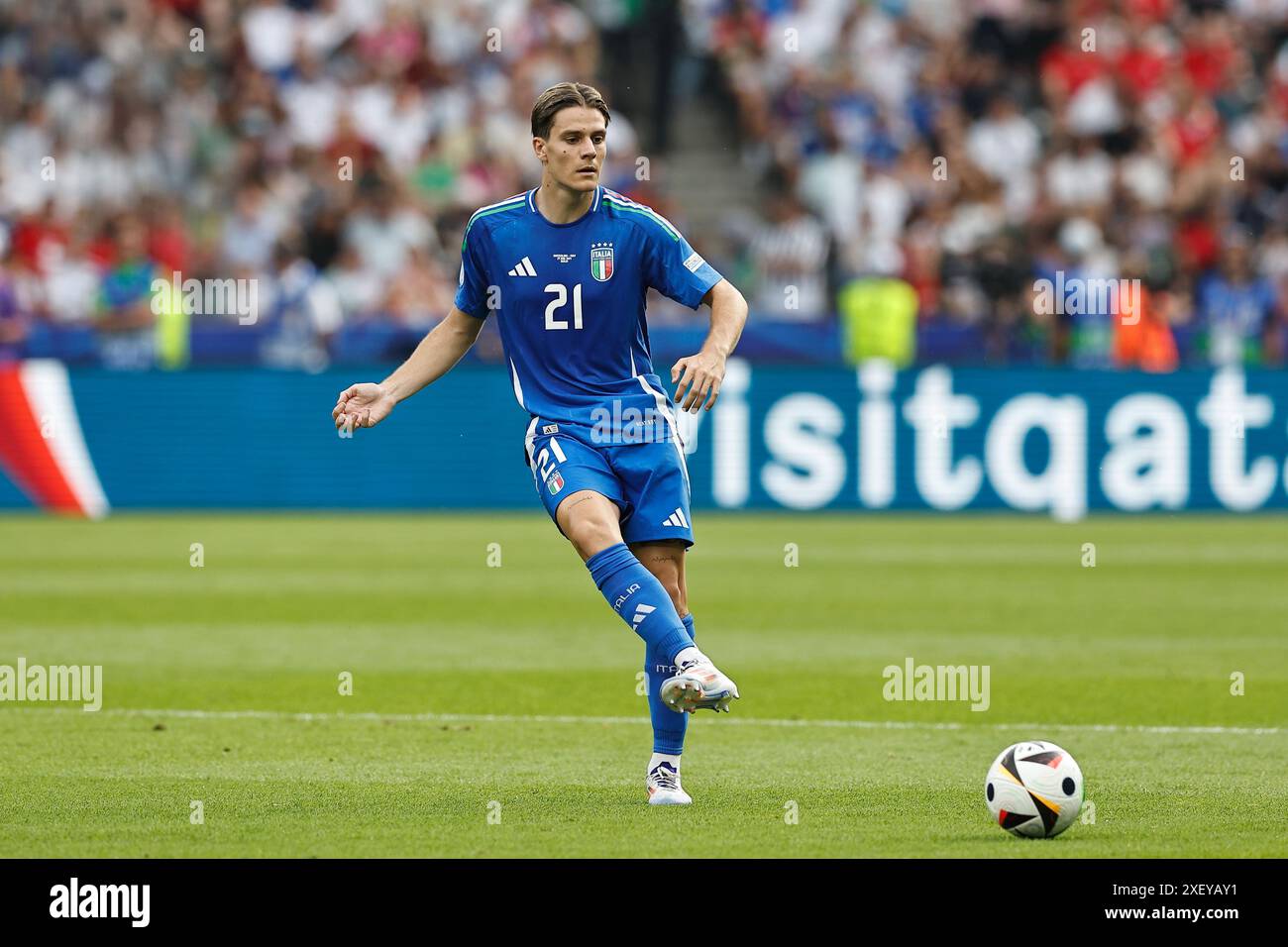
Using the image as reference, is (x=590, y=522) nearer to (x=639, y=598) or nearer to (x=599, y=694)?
(x=639, y=598)

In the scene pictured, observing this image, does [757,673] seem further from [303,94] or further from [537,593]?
[303,94]

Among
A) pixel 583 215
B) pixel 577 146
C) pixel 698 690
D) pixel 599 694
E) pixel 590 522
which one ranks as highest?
pixel 577 146

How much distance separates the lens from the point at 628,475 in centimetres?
787

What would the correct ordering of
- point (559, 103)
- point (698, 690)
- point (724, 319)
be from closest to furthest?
point (698, 690), point (559, 103), point (724, 319)

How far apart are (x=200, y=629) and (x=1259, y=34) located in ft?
59.0

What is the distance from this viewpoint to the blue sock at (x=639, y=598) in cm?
743

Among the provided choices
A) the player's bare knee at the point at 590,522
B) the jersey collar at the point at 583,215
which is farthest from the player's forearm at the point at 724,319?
the player's bare knee at the point at 590,522

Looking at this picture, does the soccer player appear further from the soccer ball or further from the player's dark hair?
the soccer ball

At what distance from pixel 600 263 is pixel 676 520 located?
3.14 ft

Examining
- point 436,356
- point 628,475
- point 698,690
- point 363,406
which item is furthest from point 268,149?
point 698,690

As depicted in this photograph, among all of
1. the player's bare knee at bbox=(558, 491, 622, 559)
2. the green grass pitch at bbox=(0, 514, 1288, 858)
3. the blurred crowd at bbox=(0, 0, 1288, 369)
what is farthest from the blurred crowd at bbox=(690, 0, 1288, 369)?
the player's bare knee at bbox=(558, 491, 622, 559)

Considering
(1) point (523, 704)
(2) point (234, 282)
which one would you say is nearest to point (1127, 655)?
(1) point (523, 704)

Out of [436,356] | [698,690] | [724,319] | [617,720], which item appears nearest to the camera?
[698,690]

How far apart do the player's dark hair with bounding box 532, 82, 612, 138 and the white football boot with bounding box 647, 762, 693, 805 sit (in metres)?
2.28
